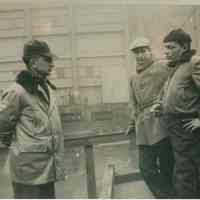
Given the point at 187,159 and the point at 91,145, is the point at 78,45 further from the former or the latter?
the point at 187,159

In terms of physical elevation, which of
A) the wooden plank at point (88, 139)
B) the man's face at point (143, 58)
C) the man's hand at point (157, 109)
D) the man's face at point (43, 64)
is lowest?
the wooden plank at point (88, 139)

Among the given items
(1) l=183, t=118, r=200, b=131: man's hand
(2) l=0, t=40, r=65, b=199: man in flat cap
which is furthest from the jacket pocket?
(1) l=183, t=118, r=200, b=131: man's hand

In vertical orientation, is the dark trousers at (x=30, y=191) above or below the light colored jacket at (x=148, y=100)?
below

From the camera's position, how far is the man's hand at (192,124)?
4.10ft

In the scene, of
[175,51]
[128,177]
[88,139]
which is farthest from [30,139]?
[128,177]

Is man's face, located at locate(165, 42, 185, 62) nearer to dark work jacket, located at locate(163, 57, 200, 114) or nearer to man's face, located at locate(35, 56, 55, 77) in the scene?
dark work jacket, located at locate(163, 57, 200, 114)

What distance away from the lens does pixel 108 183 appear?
1636mm

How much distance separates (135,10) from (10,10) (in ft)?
2.32

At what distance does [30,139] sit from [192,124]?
58 centimetres

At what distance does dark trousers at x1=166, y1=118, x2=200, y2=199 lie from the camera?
4.18 ft

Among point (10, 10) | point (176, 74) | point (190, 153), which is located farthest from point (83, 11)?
point (190, 153)

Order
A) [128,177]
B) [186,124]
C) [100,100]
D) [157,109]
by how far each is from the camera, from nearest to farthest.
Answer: [186,124]
[157,109]
[128,177]
[100,100]

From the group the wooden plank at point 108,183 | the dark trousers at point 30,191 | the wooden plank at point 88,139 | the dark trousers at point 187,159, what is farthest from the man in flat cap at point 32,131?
the dark trousers at point 187,159

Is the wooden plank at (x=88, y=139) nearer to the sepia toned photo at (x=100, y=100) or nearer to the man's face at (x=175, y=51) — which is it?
the sepia toned photo at (x=100, y=100)
